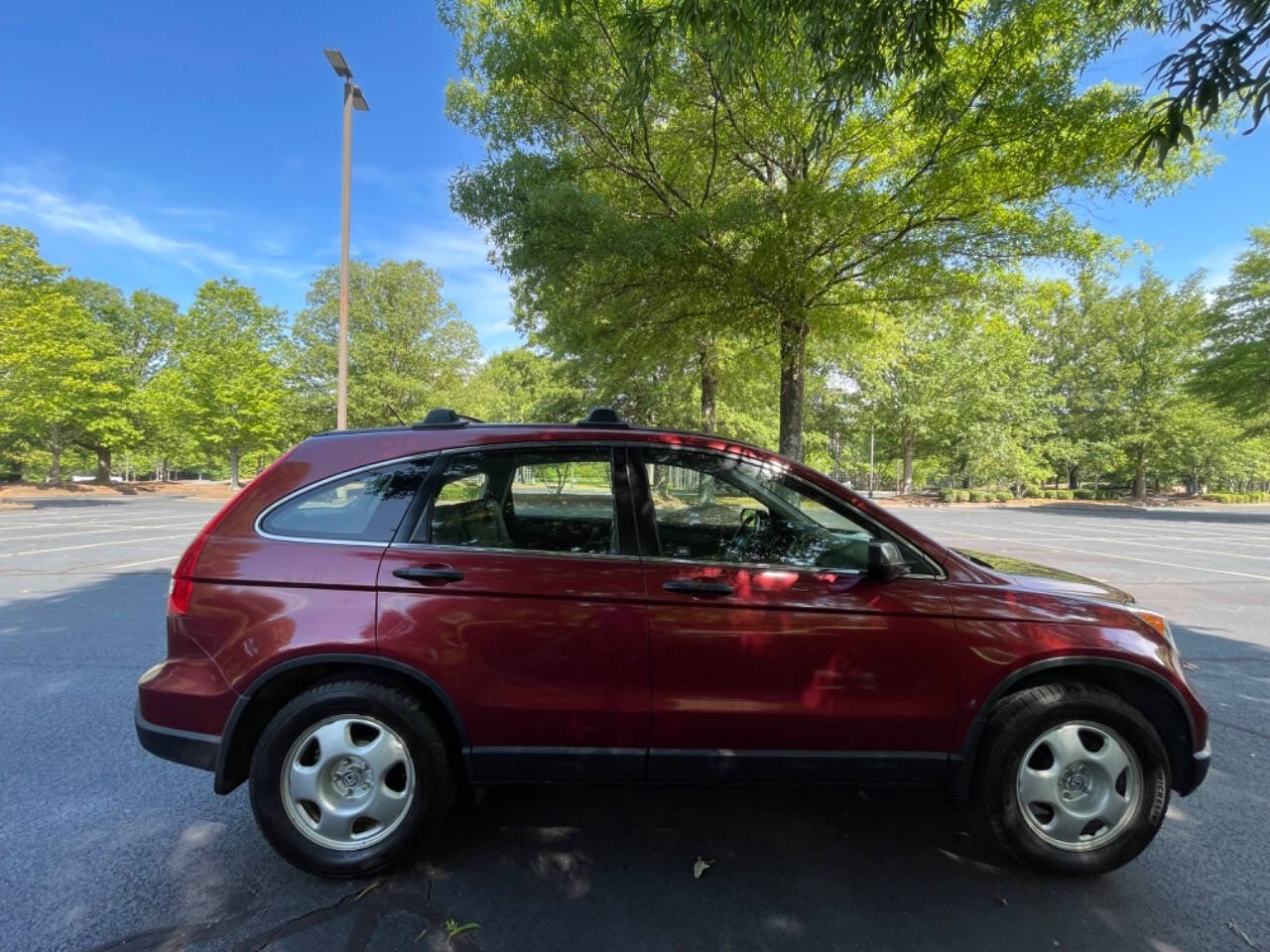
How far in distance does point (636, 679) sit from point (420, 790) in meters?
0.96

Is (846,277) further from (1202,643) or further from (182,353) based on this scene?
(182,353)

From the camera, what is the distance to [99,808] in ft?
9.34

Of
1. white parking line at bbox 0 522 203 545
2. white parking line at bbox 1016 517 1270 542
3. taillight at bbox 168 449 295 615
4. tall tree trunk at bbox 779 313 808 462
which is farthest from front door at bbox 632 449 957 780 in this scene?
white parking line at bbox 1016 517 1270 542

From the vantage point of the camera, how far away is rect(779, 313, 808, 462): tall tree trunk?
920 centimetres

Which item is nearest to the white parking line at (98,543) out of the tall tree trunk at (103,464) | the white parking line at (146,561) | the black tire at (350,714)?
the white parking line at (146,561)

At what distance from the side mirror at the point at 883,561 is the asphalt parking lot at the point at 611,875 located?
121 centimetres

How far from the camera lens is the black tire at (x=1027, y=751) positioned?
2400 mm

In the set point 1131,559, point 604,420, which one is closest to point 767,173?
point 604,420

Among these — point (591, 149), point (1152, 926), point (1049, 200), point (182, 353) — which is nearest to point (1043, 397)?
point (1049, 200)

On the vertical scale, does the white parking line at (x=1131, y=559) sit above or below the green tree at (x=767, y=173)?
below

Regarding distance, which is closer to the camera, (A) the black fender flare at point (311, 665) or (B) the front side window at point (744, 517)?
(A) the black fender flare at point (311, 665)

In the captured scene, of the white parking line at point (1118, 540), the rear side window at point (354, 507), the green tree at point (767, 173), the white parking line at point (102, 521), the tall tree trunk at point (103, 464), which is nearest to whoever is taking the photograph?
the rear side window at point (354, 507)

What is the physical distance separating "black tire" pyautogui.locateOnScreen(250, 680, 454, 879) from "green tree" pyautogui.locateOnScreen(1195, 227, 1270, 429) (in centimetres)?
3613

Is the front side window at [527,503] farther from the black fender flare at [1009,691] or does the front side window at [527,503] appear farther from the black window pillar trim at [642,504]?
the black fender flare at [1009,691]
